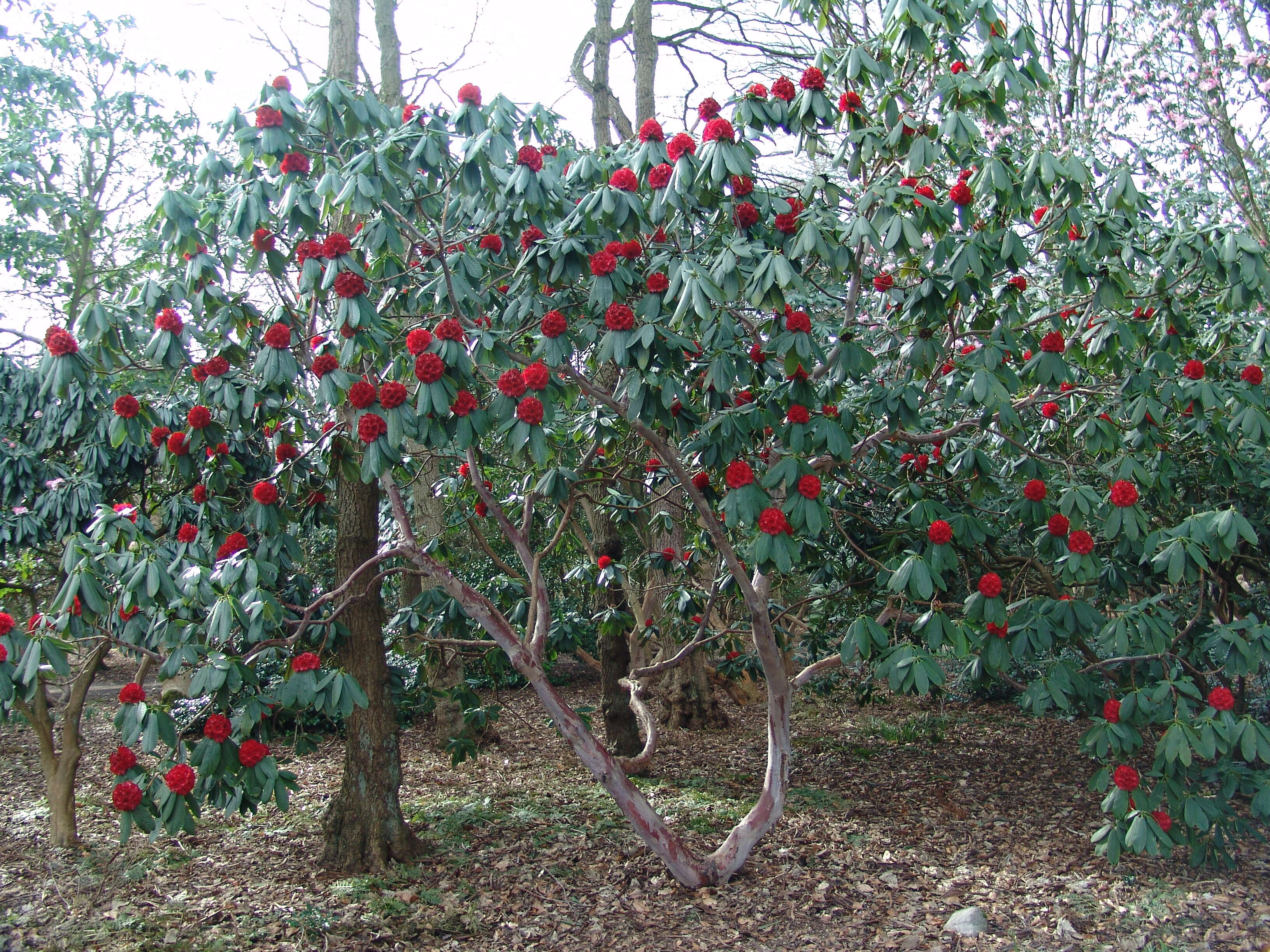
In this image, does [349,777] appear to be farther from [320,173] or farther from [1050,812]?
[1050,812]

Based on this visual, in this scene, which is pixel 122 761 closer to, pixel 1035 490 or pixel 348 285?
pixel 348 285

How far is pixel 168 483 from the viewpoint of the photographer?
→ 4625 millimetres

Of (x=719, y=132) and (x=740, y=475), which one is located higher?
(x=719, y=132)

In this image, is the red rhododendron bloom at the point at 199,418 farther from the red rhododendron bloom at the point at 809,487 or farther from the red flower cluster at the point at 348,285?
the red rhododendron bloom at the point at 809,487

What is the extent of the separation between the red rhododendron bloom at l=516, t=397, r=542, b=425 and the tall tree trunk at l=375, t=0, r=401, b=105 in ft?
18.2

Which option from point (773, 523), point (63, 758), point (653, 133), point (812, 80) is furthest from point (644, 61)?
point (63, 758)

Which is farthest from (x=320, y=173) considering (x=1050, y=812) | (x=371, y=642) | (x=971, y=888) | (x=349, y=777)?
(x=1050, y=812)

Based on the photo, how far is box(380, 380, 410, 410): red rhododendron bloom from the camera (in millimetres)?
2697

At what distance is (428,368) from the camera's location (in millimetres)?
2689

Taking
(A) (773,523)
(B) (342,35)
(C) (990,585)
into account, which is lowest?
(C) (990,585)

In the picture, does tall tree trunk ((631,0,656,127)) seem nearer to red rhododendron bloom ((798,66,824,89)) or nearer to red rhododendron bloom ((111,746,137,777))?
red rhododendron bloom ((798,66,824,89))

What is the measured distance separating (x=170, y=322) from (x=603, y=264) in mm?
1518

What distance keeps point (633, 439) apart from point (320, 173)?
2140 mm

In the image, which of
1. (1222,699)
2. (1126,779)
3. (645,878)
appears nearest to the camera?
(1222,699)
